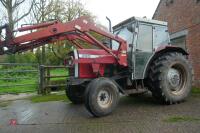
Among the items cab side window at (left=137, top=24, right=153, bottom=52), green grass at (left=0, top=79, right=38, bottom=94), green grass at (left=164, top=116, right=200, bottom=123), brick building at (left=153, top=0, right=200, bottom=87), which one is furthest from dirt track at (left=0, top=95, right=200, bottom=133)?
green grass at (left=0, top=79, right=38, bottom=94)

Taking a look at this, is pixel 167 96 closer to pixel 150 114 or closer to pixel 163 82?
pixel 163 82

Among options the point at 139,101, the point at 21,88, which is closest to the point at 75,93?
the point at 139,101

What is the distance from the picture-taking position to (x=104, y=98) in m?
6.77

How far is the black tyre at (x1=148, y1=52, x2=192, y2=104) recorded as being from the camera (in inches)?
294

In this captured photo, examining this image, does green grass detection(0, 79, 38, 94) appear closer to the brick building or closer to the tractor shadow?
the tractor shadow

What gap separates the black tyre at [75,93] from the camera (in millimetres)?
8148

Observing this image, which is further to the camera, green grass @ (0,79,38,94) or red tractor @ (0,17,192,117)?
green grass @ (0,79,38,94)

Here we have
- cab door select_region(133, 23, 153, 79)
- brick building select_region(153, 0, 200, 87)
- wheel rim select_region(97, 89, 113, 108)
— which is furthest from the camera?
brick building select_region(153, 0, 200, 87)

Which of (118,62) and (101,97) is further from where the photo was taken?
(118,62)

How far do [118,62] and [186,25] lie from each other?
16.3 ft

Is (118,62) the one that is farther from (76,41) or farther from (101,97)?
(76,41)

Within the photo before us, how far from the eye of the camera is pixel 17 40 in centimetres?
612

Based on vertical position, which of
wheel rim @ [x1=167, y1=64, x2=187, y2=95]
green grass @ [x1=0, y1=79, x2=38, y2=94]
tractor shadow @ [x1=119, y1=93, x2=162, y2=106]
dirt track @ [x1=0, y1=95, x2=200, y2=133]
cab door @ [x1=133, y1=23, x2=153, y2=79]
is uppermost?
cab door @ [x1=133, y1=23, x2=153, y2=79]

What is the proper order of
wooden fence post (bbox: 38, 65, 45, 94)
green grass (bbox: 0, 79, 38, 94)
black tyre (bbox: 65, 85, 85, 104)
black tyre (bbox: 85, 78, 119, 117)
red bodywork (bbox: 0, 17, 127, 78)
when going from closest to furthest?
red bodywork (bbox: 0, 17, 127, 78) < black tyre (bbox: 85, 78, 119, 117) < black tyre (bbox: 65, 85, 85, 104) < wooden fence post (bbox: 38, 65, 45, 94) < green grass (bbox: 0, 79, 38, 94)
